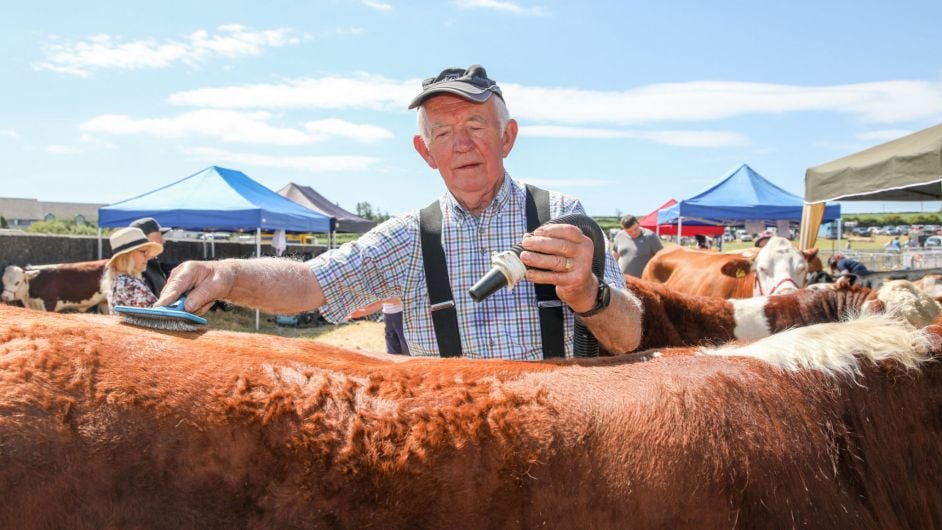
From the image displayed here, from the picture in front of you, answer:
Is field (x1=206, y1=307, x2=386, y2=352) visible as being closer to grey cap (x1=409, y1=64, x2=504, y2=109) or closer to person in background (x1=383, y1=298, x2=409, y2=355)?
person in background (x1=383, y1=298, x2=409, y2=355)

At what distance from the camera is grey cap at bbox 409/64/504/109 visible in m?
2.52

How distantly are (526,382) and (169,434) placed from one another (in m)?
0.74

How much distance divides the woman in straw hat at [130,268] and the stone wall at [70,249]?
228 inches

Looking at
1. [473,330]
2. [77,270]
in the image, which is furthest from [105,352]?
[77,270]

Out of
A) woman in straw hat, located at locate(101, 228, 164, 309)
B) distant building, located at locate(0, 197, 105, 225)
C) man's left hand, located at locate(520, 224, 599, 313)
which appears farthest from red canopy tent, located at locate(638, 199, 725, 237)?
distant building, located at locate(0, 197, 105, 225)

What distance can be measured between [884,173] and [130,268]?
23.7ft

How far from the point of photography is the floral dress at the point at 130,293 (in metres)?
5.72

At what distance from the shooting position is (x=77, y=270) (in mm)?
10531

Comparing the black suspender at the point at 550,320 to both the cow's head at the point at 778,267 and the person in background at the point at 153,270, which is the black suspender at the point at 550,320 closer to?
the cow's head at the point at 778,267

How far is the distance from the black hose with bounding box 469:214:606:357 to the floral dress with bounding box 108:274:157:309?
4567 millimetres

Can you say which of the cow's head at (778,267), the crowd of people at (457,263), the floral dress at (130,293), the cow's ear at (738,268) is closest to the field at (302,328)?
the floral dress at (130,293)

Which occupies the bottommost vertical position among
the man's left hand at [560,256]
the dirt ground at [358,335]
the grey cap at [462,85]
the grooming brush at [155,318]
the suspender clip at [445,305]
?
the dirt ground at [358,335]

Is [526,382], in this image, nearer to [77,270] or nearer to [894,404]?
[894,404]

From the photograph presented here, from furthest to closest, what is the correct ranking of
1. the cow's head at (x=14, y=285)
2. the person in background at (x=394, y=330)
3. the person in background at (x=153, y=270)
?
1. the cow's head at (x=14, y=285)
2. the person in background at (x=153, y=270)
3. the person in background at (x=394, y=330)
